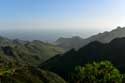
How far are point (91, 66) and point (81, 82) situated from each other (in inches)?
456

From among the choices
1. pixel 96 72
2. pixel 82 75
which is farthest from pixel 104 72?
pixel 82 75

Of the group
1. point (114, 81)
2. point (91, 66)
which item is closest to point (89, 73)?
point (91, 66)

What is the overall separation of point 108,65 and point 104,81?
4769 millimetres

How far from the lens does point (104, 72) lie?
72188 mm

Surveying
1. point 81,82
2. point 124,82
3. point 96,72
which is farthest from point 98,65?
point 81,82

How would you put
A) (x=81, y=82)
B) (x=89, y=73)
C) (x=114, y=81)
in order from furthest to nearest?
(x=81, y=82) < (x=89, y=73) < (x=114, y=81)

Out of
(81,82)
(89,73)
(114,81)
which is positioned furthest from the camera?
(81,82)

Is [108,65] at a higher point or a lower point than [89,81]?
higher

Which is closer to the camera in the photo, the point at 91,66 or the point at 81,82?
the point at 91,66

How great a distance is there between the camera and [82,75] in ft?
250

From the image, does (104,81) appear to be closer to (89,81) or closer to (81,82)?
(89,81)

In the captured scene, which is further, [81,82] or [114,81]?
[81,82]

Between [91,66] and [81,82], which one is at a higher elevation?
[91,66]

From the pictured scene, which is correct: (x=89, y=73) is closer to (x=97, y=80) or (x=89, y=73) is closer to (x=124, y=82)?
(x=97, y=80)
